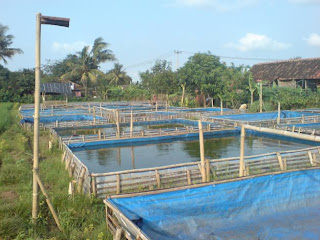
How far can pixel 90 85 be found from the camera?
48812 mm

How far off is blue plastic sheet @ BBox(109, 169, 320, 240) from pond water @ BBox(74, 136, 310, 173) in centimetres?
602

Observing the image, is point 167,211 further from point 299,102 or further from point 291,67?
point 291,67

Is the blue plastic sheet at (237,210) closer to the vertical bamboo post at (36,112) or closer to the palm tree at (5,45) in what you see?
the vertical bamboo post at (36,112)

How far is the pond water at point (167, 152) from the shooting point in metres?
12.4

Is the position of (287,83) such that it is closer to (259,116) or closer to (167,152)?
(259,116)

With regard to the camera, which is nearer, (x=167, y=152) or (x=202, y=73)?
(x=167, y=152)

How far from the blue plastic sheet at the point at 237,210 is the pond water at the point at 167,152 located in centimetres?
602

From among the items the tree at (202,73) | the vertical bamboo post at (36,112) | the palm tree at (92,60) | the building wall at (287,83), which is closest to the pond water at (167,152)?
the vertical bamboo post at (36,112)

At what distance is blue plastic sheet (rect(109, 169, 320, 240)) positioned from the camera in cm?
555

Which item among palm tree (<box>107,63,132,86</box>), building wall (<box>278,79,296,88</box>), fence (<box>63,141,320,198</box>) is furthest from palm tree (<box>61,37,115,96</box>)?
fence (<box>63,141,320,198</box>)

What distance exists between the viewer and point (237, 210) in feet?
19.9

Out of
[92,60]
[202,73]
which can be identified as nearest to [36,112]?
[202,73]

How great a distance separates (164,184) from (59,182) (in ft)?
8.85

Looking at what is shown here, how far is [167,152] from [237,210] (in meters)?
8.37
